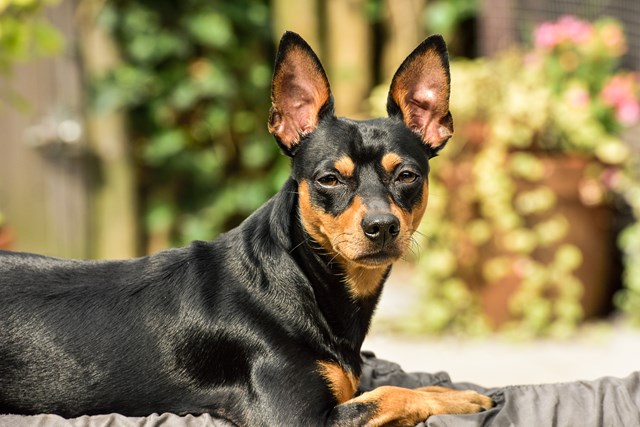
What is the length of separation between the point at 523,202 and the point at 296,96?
3.30 m

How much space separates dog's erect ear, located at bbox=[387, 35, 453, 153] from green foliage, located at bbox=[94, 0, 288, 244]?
164 inches

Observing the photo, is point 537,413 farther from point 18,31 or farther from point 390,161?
point 18,31

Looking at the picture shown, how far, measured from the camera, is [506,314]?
254 inches

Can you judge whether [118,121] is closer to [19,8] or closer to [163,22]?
[163,22]

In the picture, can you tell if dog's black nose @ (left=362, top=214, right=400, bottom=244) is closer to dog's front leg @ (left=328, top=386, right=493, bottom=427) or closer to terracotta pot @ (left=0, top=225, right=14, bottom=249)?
dog's front leg @ (left=328, top=386, right=493, bottom=427)

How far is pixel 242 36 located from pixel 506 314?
3.49 meters

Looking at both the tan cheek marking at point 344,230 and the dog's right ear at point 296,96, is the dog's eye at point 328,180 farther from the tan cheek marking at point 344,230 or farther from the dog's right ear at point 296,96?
the dog's right ear at point 296,96

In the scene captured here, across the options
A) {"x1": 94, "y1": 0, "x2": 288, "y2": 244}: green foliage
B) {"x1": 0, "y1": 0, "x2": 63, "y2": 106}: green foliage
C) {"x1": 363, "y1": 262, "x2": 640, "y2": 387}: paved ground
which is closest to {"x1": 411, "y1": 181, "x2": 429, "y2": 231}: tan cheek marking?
{"x1": 363, "y1": 262, "x2": 640, "y2": 387}: paved ground

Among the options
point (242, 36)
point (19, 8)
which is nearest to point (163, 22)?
point (242, 36)

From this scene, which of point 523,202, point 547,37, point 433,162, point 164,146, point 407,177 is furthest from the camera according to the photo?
point 164,146

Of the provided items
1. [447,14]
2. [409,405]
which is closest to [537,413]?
[409,405]

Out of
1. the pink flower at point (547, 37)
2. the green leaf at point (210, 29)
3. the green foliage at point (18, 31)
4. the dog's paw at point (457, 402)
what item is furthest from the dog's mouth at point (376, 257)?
the green leaf at point (210, 29)

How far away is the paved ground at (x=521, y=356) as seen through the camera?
18.2 ft

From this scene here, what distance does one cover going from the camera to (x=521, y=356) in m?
5.98
